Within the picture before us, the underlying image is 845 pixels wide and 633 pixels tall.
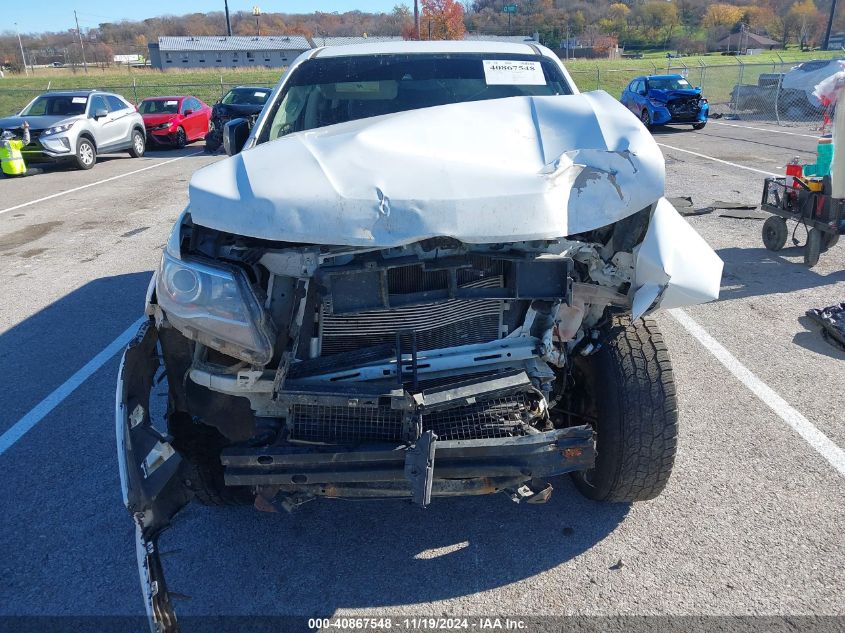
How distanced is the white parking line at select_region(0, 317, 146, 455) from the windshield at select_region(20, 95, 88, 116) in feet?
40.5

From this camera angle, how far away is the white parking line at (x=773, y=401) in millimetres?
3380

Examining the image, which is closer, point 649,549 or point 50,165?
point 649,549

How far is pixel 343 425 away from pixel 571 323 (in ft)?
3.33

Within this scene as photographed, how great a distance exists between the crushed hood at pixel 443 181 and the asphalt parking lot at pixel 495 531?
54.0 inches

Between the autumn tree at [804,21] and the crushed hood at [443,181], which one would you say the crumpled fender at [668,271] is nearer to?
the crushed hood at [443,181]

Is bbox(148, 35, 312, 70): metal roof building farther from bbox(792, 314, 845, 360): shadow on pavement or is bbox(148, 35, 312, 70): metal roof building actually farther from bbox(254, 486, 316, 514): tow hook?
bbox(254, 486, 316, 514): tow hook

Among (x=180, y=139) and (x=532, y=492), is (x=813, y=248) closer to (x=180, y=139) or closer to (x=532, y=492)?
(x=532, y=492)

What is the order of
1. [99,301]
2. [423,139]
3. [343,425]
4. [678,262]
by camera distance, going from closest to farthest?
[343,425]
[678,262]
[423,139]
[99,301]

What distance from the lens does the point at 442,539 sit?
2.88m

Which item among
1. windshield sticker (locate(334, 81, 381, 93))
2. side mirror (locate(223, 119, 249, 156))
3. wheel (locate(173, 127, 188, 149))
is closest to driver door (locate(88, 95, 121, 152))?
wheel (locate(173, 127, 188, 149))

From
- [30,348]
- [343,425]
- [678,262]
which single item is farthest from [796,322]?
[30,348]

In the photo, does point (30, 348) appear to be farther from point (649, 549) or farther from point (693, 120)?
point (693, 120)

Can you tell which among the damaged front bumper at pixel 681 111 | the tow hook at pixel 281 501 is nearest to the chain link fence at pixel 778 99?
the damaged front bumper at pixel 681 111

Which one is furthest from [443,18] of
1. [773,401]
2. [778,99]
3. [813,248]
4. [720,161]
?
[773,401]
